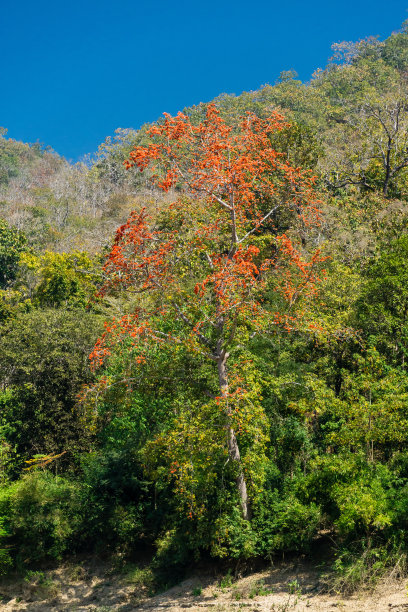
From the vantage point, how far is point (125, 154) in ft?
197

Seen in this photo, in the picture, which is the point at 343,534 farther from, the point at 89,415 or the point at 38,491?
the point at 38,491

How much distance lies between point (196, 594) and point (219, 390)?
440cm

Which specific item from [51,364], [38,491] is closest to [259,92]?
[51,364]

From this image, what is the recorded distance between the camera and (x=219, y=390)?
39.3 ft

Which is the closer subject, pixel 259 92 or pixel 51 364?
pixel 51 364

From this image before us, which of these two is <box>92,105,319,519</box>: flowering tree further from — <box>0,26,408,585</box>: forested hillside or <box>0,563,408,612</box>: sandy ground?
<box>0,563,408,612</box>: sandy ground

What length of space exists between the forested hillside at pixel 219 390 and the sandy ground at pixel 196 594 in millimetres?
486

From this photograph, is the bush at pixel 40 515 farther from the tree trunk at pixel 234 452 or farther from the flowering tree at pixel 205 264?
the flowering tree at pixel 205 264

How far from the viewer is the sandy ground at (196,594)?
9.53 meters

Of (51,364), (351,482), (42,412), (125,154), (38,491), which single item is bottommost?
(351,482)

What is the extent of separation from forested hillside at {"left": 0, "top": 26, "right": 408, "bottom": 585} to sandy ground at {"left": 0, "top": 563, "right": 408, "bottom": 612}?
1.59ft

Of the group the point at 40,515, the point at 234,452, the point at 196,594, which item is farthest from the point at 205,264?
the point at 40,515

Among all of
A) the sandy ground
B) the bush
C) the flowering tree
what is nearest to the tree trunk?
the flowering tree

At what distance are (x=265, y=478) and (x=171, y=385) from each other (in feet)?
9.32
